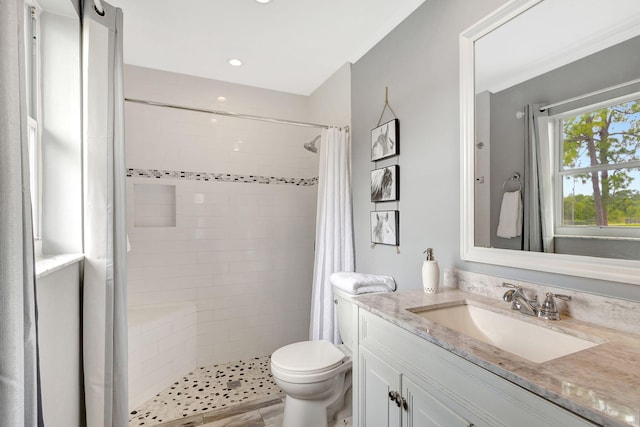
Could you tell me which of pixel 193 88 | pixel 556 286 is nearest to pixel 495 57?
pixel 556 286

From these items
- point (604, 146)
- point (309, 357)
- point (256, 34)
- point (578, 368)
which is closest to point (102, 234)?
point (309, 357)

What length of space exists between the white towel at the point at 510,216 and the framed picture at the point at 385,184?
2.22 feet

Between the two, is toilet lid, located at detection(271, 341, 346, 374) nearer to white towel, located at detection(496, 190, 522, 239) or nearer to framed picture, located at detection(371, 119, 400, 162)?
white towel, located at detection(496, 190, 522, 239)

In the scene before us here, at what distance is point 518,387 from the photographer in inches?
29.3

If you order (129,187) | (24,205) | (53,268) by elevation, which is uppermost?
(129,187)

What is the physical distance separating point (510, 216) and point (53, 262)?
70.3 inches

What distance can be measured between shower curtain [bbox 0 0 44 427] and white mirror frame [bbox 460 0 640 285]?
1543mm

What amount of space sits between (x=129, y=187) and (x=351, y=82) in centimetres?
199

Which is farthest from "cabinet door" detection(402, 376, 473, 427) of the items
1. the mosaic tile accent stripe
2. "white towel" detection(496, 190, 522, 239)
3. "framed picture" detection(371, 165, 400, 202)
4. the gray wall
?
the mosaic tile accent stripe

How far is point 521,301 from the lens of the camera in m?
1.20

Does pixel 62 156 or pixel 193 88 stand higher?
pixel 193 88

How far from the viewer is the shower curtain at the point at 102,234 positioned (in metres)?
1.37

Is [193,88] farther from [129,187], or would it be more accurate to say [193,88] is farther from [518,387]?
[518,387]

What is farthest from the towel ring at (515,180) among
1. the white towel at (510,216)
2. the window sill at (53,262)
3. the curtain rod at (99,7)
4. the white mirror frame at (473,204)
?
the curtain rod at (99,7)
